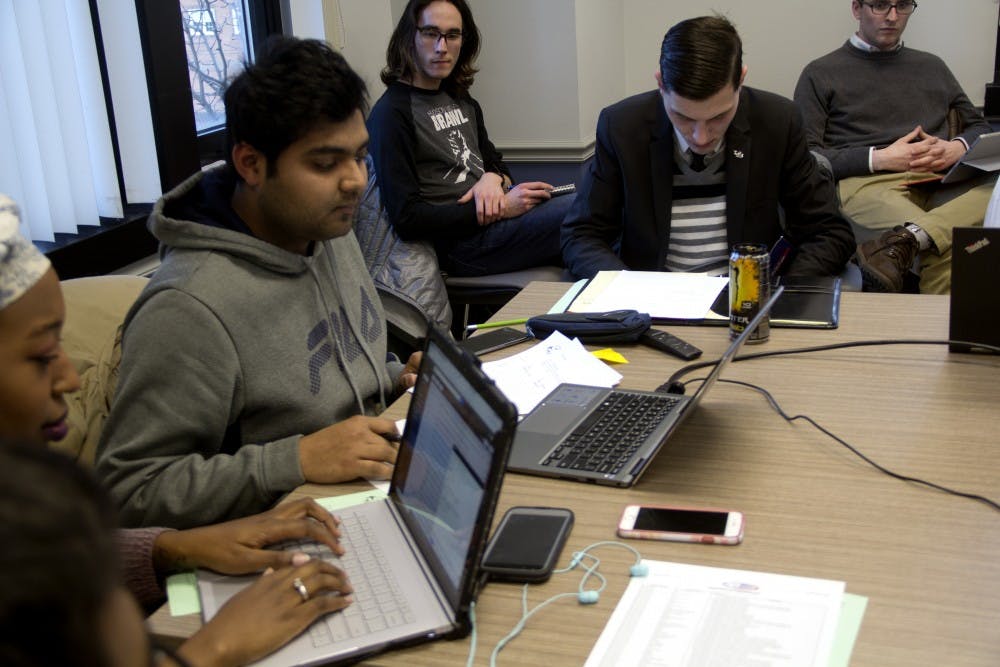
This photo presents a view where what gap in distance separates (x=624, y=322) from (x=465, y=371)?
0.84 metres

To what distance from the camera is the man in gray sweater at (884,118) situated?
3.47 metres

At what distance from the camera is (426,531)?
1.17 meters

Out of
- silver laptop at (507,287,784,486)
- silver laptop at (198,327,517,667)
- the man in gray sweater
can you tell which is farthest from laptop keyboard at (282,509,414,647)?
the man in gray sweater

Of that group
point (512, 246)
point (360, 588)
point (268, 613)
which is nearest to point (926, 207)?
point (512, 246)

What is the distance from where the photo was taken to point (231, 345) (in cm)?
147

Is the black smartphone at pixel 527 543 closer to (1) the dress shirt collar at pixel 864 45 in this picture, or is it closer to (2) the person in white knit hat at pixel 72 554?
(2) the person in white knit hat at pixel 72 554

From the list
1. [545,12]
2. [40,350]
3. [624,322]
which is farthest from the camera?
[545,12]

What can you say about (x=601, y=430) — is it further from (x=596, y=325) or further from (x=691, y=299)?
(x=691, y=299)

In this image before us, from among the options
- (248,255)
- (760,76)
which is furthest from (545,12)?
(248,255)

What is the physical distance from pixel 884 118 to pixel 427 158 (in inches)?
71.1

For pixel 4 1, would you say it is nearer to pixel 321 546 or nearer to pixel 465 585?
pixel 321 546

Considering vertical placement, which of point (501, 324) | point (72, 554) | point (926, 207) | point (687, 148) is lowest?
point (926, 207)

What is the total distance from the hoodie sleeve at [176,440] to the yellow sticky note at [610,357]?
608 mm

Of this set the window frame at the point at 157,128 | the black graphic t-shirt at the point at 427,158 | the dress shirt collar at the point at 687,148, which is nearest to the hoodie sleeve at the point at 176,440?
the window frame at the point at 157,128
